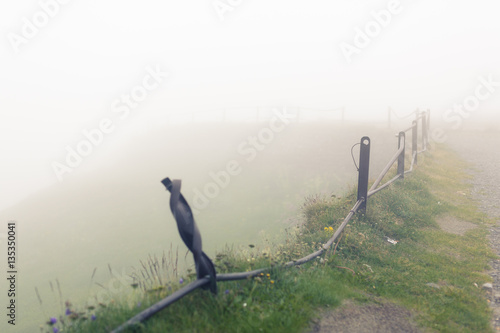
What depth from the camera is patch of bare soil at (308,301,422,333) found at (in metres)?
3.08

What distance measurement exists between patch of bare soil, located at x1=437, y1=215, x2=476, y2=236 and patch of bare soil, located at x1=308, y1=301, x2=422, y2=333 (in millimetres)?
3205

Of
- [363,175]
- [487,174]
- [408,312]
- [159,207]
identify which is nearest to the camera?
[408,312]

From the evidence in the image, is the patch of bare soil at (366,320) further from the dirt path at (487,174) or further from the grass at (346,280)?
the dirt path at (487,174)

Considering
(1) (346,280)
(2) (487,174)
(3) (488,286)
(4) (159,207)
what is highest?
(1) (346,280)

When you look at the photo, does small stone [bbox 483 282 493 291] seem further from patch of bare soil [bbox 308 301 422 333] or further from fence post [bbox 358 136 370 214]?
fence post [bbox 358 136 370 214]

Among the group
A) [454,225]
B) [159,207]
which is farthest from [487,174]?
[159,207]

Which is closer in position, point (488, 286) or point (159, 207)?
point (488, 286)

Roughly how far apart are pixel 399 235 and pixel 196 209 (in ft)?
43.9

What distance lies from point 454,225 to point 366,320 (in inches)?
161

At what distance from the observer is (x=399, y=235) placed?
5633 mm

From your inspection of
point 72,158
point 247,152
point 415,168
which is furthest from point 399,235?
point 72,158

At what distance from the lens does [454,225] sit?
6.36m

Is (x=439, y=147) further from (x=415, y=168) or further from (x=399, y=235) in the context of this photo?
(x=399, y=235)

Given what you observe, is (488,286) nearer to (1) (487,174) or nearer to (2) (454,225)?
(2) (454,225)
